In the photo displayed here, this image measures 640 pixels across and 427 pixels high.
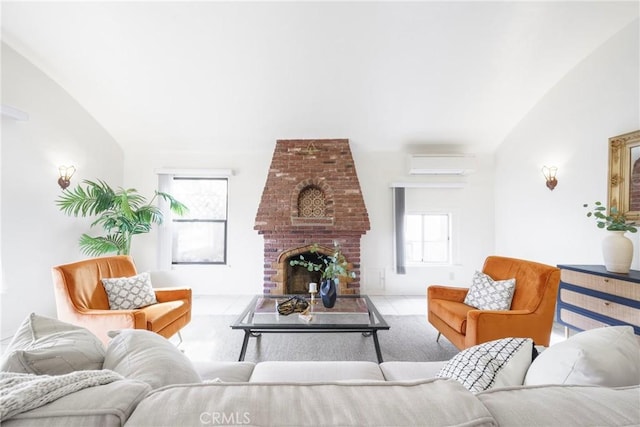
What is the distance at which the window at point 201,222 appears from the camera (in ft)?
14.0

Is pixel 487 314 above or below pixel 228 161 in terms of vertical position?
below

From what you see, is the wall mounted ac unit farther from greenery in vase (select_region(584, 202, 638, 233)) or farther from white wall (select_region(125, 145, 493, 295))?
greenery in vase (select_region(584, 202, 638, 233))

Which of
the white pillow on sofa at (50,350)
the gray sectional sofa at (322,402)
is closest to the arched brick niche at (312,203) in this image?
the white pillow on sofa at (50,350)

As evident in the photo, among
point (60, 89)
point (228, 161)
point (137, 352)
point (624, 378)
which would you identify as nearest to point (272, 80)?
point (228, 161)

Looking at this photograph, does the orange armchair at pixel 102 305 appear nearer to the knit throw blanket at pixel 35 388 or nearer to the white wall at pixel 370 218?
the knit throw blanket at pixel 35 388

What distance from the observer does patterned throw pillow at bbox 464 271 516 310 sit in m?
2.11

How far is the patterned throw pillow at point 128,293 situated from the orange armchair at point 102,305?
0.18 ft

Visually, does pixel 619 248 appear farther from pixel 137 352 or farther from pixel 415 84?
pixel 137 352

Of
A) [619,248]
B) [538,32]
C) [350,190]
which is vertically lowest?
[619,248]

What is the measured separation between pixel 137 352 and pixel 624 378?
1525mm

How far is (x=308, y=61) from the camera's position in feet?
9.63

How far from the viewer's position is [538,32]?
267cm

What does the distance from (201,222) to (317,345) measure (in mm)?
2807

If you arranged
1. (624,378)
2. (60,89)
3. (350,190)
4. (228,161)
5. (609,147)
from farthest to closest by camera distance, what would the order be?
(228,161) → (350,190) → (60,89) → (609,147) → (624,378)
